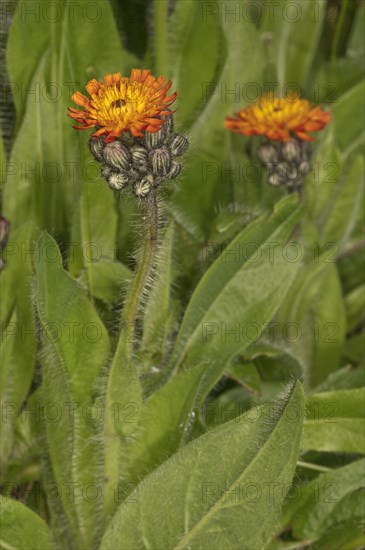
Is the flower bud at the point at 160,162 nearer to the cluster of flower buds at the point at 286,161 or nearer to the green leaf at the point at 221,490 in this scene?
the green leaf at the point at 221,490

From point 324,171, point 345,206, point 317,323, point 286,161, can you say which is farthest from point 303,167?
point 317,323

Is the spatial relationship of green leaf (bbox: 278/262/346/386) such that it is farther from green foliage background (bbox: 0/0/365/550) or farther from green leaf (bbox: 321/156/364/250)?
green leaf (bbox: 321/156/364/250)

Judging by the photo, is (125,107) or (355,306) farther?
(355,306)

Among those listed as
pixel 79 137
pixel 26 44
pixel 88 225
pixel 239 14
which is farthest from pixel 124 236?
pixel 239 14

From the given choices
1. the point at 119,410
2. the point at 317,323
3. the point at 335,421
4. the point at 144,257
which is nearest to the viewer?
the point at 144,257

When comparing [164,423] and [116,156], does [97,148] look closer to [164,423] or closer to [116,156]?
[116,156]

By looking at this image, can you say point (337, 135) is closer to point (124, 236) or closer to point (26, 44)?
point (124, 236)

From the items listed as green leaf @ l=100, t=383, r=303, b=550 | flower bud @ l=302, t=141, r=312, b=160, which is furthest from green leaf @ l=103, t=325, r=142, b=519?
flower bud @ l=302, t=141, r=312, b=160
